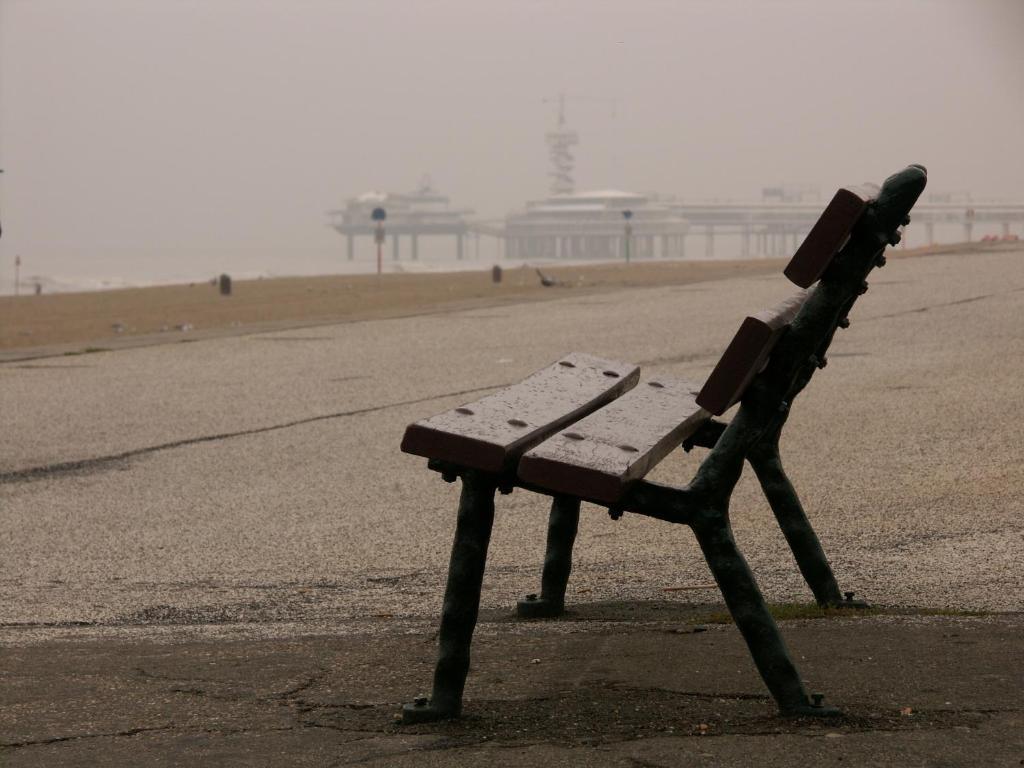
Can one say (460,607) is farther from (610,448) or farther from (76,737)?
(76,737)

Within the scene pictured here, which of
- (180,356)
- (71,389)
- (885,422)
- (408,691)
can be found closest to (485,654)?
(408,691)

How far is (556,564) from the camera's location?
4.43 metres

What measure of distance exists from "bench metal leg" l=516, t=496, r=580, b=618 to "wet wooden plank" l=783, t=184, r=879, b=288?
1518 millimetres

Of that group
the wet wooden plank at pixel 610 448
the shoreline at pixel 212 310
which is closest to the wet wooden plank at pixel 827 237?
the wet wooden plank at pixel 610 448

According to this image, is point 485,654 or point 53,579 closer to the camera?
point 485,654

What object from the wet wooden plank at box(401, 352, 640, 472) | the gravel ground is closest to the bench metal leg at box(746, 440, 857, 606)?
the gravel ground

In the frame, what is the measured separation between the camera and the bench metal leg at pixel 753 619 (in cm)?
319

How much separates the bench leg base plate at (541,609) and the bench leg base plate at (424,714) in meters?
1.14

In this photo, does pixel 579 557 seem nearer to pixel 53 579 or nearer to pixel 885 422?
pixel 53 579

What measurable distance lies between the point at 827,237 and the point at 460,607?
111cm

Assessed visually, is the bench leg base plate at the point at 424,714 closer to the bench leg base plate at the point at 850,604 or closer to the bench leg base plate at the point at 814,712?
the bench leg base plate at the point at 814,712

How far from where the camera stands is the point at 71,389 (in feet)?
37.6

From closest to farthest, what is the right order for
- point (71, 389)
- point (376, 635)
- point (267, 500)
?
1. point (376, 635)
2. point (267, 500)
3. point (71, 389)

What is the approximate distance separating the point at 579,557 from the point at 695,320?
35.2ft
